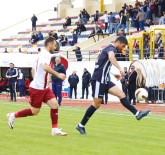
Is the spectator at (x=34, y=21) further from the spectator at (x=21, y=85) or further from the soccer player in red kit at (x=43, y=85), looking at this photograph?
the soccer player in red kit at (x=43, y=85)

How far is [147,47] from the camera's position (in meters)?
35.6

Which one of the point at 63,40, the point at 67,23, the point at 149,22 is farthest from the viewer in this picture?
the point at 67,23

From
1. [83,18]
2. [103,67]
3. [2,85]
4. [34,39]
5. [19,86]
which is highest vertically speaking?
[83,18]

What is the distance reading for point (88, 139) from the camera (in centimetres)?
1193

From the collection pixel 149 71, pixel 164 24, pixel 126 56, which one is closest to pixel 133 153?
pixel 149 71

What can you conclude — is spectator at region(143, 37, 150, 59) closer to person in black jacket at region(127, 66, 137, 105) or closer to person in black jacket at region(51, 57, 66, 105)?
person in black jacket at region(127, 66, 137, 105)

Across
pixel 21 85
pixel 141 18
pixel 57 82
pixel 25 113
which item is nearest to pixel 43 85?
pixel 25 113

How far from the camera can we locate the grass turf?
10.1 m

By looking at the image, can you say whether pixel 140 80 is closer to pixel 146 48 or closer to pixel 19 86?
pixel 146 48

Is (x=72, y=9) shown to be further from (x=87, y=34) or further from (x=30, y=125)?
(x=30, y=125)

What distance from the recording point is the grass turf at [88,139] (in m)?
10.1

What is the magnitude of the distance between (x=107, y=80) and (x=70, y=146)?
278 cm

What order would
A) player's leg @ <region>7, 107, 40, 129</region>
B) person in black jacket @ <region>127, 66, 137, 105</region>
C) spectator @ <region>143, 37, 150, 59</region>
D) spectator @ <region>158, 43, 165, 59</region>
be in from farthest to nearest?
spectator @ <region>143, 37, 150, 59</region> → spectator @ <region>158, 43, 165, 59</region> → person in black jacket @ <region>127, 66, 137, 105</region> → player's leg @ <region>7, 107, 40, 129</region>

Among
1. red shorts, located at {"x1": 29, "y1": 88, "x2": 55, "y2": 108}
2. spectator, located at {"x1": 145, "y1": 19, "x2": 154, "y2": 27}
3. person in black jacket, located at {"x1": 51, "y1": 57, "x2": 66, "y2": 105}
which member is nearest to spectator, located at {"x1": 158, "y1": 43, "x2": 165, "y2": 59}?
spectator, located at {"x1": 145, "y1": 19, "x2": 154, "y2": 27}
